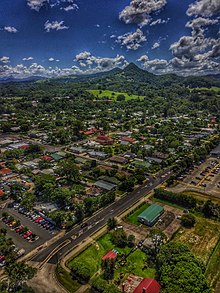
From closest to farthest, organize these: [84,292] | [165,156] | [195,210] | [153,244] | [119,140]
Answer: [84,292] < [153,244] < [195,210] < [165,156] < [119,140]

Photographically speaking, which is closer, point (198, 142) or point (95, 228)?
point (95, 228)

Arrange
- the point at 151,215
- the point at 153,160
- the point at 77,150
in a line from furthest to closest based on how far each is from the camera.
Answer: the point at 77,150 < the point at 153,160 < the point at 151,215

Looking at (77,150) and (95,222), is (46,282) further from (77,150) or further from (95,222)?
(77,150)

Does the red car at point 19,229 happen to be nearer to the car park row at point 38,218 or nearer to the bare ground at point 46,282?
the car park row at point 38,218

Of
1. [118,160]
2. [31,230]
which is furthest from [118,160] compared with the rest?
[31,230]

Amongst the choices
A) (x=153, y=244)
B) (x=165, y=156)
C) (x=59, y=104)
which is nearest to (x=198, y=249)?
(x=153, y=244)

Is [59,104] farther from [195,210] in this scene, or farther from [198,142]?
[195,210]

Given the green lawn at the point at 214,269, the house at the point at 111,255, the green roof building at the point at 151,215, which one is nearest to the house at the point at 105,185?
the green roof building at the point at 151,215
